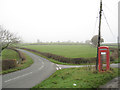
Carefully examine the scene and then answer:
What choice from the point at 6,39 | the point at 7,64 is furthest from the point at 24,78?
the point at 6,39

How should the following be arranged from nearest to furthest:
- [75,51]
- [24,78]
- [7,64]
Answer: [24,78]
[7,64]
[75,51]

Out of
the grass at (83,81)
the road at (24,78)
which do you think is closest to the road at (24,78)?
the road at (24,78)

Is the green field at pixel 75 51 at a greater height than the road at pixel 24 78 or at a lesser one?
greater

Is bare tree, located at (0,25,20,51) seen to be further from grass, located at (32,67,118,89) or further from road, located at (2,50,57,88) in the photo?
grass, located at (32,67,118,89)

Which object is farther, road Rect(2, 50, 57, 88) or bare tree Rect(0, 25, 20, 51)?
bare tree Rect(0, 25, 20, 51)

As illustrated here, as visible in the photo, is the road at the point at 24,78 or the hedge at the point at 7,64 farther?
the hedge at the point at 7,64

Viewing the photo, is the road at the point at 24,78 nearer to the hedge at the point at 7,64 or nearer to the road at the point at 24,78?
the road at the point at 24,78

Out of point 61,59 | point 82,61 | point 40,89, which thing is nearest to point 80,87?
point 40,89

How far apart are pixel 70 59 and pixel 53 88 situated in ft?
48.5

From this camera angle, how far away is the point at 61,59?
23.6m

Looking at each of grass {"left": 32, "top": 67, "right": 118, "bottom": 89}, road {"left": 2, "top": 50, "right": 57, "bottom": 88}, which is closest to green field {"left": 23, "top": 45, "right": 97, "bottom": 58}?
road {"left": 2, "top": 50, "right": 57, "bottom": 88}

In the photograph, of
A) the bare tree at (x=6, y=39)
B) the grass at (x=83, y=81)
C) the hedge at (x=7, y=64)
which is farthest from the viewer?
the bare tree at (x=6, y=39)

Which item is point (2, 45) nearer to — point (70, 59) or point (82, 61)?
point (70, 59)

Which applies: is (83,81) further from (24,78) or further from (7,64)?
(7,64)
